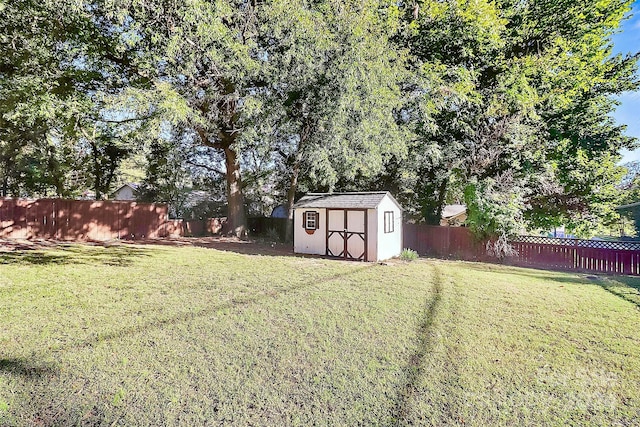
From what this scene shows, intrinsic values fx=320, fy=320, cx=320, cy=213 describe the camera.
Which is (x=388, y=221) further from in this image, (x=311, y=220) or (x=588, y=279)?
(x=588, y=279)

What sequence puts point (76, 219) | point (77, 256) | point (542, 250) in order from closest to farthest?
1. point (77, 256)
2. point (542, 250)
3. point (76, 219)

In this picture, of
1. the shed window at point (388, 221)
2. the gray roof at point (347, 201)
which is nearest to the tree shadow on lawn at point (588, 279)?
the shed window at point (388, 221)

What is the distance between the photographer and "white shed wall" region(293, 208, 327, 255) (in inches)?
433

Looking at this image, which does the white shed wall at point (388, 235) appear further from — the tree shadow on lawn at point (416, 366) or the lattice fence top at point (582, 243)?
the tree shadow on lawn at point (416, 366)

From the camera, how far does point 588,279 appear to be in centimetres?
854

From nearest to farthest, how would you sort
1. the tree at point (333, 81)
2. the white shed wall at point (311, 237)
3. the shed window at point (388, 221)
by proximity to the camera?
1. the tree at point (333, 81)
2. the shed window at point (388, 221)
3. the white shed wall at point (311, 237)

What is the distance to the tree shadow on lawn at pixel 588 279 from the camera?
6902 mm

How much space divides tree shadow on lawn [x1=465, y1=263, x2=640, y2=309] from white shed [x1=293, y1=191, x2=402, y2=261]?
2844 millimetres

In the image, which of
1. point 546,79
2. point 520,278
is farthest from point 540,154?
point 520,278

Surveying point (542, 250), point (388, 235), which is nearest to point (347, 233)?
point (388, 235)

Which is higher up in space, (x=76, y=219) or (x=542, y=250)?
(x=76, y=219)

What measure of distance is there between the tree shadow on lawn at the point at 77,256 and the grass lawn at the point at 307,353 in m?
1.36

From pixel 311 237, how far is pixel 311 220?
60cm

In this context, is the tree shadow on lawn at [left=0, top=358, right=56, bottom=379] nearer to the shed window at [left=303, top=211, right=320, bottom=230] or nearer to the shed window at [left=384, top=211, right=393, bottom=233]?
the shed window at [left=303, top=211, right=320, bottom=230]
